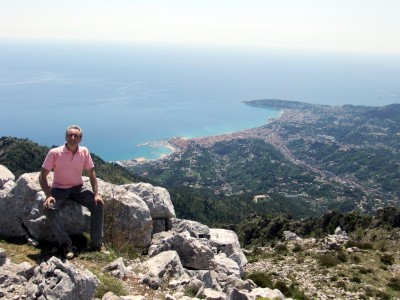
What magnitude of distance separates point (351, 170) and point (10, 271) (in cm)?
20723

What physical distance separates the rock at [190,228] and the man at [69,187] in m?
5.63

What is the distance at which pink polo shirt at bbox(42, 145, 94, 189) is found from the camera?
991 centimetres

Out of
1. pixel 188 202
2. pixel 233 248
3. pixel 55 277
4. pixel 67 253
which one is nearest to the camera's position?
pixel 55 277

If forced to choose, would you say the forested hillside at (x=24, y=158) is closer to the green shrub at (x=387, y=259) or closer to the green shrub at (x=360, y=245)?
the green shrub at (x=360, y=245)

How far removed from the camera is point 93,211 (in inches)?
409

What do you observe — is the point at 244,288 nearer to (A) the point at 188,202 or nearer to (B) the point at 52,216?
(B) the point at 52,216

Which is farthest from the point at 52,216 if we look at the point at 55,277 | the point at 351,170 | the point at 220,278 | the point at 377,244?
the point at 351,170

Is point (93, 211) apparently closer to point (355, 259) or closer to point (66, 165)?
point (66, 165)

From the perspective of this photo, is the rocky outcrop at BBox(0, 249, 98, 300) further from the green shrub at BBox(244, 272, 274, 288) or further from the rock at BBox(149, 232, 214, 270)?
the green shrub at BBox(244, 272, 274, 288)

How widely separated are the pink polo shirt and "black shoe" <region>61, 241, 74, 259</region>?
1.62 metres

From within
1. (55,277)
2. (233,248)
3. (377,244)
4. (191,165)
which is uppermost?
(55,277)

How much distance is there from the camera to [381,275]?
1867 centimetres

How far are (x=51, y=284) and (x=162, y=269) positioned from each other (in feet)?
12.3

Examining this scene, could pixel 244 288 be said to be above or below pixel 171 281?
below
